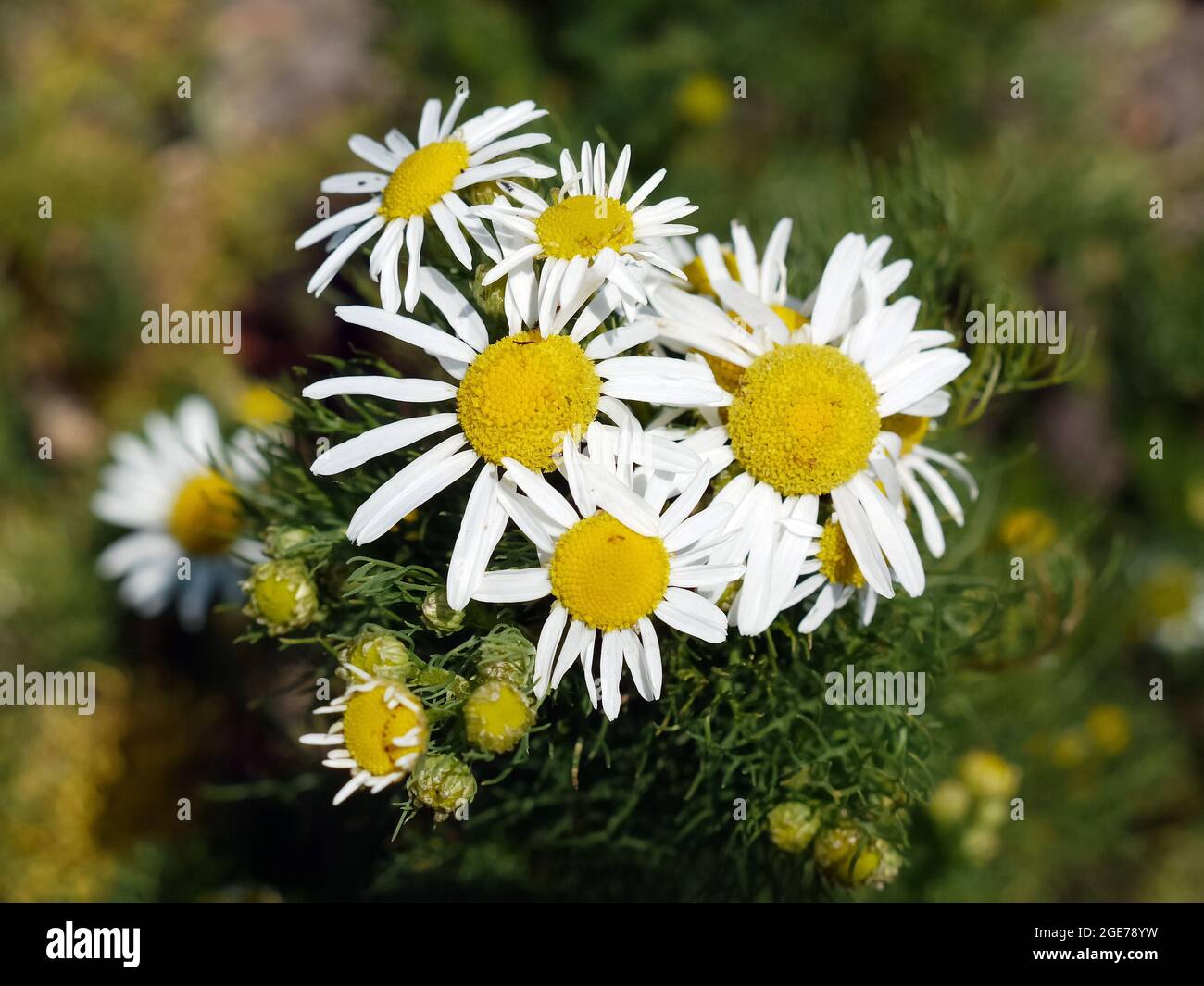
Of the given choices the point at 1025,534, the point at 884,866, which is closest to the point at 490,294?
the point at 884,866

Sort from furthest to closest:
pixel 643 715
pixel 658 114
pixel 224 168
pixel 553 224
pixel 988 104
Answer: pixel 224 168 → pixel 988 104 → pixel 658 114 → pixel 643 715 → pixel 553 224

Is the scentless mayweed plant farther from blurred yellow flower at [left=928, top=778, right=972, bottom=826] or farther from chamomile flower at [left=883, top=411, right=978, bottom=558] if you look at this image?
blurred yellow flower at [left=928, top=778, right=972, bottom=826]

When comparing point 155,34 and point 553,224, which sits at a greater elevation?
point 155,34

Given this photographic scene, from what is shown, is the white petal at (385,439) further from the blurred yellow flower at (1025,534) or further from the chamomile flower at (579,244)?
the blurred yellow flower at (1025,534)

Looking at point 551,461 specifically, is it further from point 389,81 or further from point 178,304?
point 389,81

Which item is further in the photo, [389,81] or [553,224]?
[389,81]
